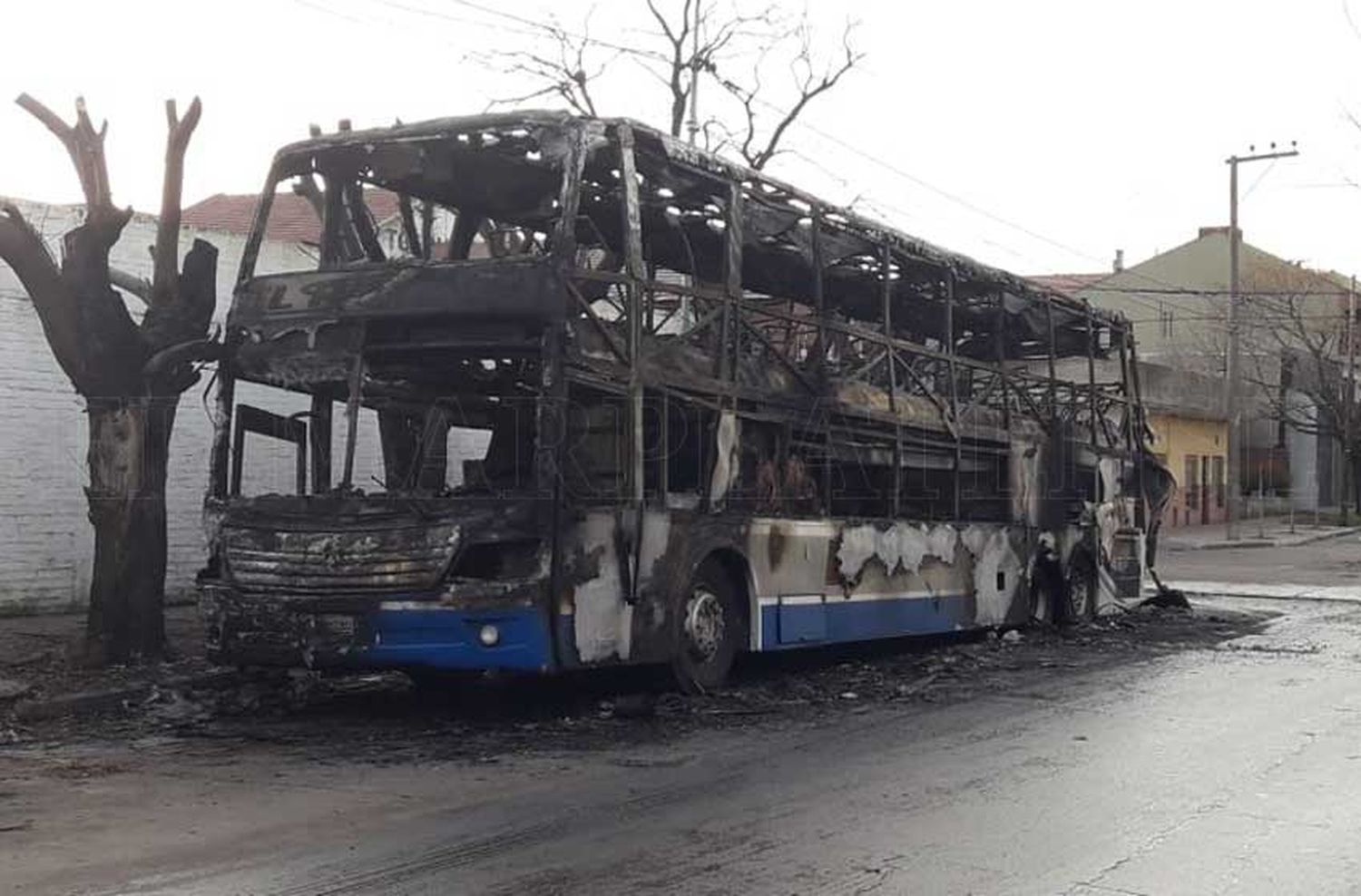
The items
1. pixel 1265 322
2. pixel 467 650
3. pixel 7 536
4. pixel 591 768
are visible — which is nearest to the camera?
pixel 591 768

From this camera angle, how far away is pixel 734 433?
1148cm

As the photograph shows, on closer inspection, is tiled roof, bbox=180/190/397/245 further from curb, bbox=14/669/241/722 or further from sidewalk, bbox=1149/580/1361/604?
sidewalk, bbox=1149/580/1361/604

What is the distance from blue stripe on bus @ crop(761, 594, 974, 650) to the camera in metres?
11.9

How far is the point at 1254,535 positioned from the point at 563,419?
121 ft

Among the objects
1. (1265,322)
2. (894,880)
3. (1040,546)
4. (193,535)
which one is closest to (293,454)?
(894,880)

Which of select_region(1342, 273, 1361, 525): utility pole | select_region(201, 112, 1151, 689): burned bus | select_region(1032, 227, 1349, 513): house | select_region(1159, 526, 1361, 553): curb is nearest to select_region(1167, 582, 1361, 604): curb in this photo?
select_region(201, 112, 1151, 689): burned bus

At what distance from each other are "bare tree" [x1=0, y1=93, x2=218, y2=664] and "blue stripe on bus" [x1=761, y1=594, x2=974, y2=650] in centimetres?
486

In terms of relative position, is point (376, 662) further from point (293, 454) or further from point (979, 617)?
point (979, 617)

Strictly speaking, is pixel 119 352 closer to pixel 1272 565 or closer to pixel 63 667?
pixel 63 667

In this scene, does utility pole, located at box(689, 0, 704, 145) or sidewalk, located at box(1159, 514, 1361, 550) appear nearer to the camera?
utility pole, located at box(689, 0, 704, 145)

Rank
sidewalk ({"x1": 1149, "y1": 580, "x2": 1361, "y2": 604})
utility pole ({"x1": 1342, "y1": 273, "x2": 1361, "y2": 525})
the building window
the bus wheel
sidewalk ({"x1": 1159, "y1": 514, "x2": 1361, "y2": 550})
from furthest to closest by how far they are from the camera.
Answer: the building window
utility pole ({"x1": 1342, "y1": 273, "x2": 1361, "y2": 525})
sidewalk ({"x1": 1159, "y1": 514, "x2": 1361, "y2": 550})
sidewalk ({"x1": 1149, "y1": 580, "x2": 1361, "y2": 604})
the bus wheel

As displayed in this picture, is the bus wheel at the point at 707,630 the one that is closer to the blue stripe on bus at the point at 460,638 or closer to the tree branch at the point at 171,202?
the blue stripe on bus at the point at 460,638

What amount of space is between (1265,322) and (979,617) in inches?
1545

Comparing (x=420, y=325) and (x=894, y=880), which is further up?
(x=420, y=325)
